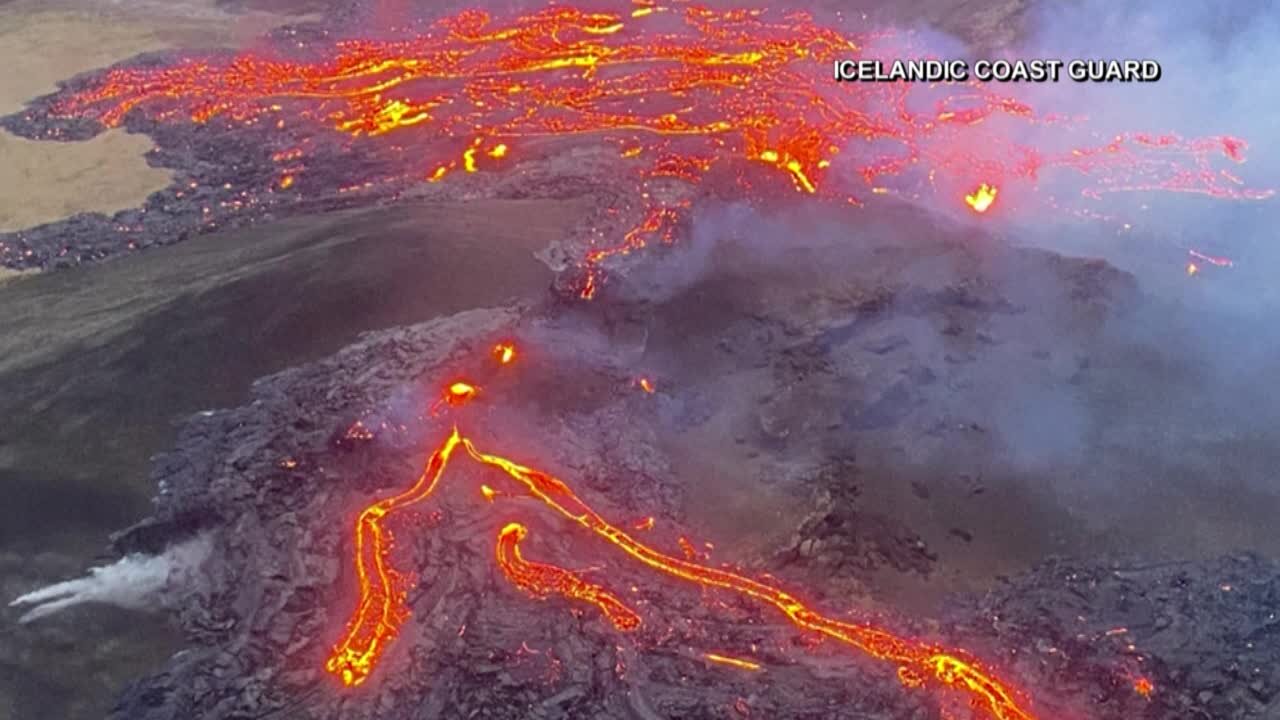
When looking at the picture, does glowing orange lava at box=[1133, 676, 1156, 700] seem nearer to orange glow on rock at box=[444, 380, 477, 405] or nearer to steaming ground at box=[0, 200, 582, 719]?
orange glow on rock at box=[444, 380, 477, 405]

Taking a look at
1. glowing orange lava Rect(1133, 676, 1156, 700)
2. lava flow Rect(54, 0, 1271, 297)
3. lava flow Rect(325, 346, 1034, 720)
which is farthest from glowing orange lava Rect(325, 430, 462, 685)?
glowing orange lava Rect(1133, 676, 1156, 700)

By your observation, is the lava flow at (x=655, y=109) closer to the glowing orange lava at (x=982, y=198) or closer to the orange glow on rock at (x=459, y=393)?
the glowing orange lava at (x=982, y=198)

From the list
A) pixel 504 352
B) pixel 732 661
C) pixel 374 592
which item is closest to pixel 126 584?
pixel 374 592

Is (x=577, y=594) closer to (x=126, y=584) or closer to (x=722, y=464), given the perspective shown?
(x=722, y=464)

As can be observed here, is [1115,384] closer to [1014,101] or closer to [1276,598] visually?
[1276,598]

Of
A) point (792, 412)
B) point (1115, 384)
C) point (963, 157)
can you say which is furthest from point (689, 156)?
point (1115, 384)

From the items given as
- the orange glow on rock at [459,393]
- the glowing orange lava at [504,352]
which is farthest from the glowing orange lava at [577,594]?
the glowing orange lava at [504,352]
